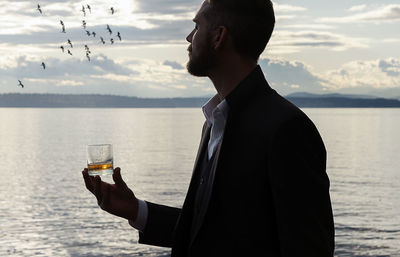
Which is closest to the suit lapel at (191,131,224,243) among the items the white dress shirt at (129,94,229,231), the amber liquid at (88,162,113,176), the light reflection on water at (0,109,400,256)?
the white dress shirt at (129,94,229,231)

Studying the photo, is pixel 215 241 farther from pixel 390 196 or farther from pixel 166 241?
pixel 390 196

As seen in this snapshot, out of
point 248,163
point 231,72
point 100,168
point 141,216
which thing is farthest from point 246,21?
point 100,168

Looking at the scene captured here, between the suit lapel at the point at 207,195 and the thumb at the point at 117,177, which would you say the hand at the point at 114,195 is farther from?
the suit lapel at the point at 207,195

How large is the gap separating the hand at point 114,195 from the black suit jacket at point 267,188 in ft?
2.34

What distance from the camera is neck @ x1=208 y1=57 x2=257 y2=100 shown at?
10.5ft

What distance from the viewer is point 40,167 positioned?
81.4 meters

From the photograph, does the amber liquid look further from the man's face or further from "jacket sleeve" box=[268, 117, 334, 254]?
"jacket sleeve" box=[268, 117, 334, 254]

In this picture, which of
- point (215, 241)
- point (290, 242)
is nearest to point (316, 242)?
point (290, 242)

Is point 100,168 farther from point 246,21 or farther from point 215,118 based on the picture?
point 246,21

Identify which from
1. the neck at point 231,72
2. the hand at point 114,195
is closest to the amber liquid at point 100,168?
the hand at point 114,195

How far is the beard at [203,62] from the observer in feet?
10.6

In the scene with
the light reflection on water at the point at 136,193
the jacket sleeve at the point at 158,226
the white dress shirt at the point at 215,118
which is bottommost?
the light reflection on water at the point at 136,193

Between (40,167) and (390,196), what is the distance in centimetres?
4777

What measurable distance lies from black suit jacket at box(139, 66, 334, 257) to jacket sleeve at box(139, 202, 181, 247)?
75 centimetres
